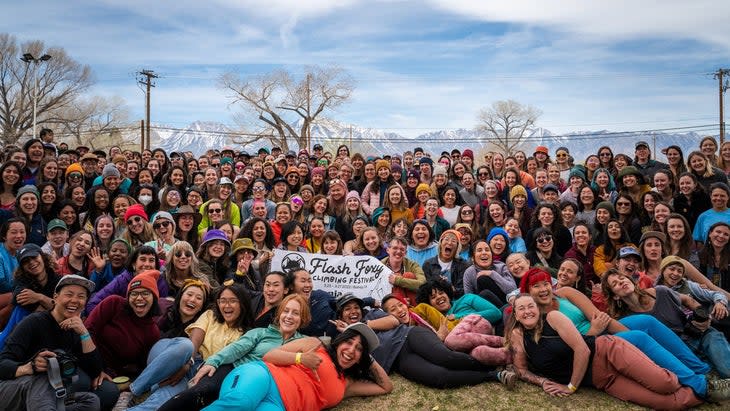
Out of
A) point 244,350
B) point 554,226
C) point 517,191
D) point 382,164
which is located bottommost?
point 244,350

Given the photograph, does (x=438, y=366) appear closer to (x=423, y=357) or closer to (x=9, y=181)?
(x=423, y=357)

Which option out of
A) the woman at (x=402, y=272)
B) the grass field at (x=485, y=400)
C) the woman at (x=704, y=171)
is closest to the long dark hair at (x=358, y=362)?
the grass field at (x=485, y=400)

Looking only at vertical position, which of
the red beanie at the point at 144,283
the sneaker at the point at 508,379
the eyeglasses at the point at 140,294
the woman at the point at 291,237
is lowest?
the sneaker at the point at 508,379

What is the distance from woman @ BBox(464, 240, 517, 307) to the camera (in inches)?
293

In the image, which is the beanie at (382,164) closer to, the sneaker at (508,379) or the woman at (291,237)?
the woman at (291,237)

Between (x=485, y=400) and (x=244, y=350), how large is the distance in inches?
112

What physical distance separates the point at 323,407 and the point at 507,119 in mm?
73243

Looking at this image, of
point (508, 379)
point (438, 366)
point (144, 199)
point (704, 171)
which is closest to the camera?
point (508, 379)

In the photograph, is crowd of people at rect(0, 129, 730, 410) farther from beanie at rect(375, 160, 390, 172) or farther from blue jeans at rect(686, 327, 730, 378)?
beanie at rect(375, 160, 390, 172)

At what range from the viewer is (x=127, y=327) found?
5.87 meters

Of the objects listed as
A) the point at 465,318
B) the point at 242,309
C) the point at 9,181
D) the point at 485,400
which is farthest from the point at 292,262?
the point at 9,181

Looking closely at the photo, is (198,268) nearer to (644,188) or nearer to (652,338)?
(652,338)

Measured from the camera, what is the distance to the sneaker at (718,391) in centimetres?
579

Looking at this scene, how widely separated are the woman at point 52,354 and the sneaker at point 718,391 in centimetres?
648
